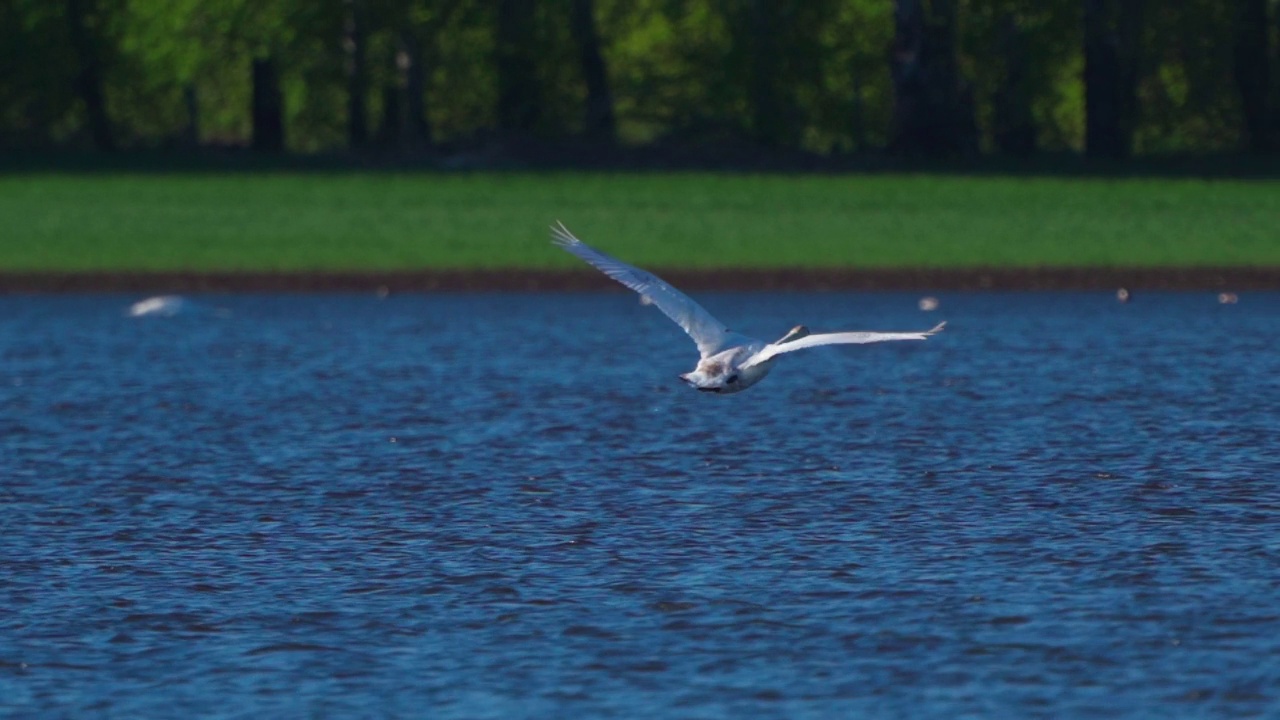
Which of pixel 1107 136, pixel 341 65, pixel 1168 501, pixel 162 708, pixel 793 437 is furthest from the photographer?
pixel 341 65

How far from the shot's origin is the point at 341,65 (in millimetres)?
48375

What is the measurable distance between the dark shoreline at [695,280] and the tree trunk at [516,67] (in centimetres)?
1491

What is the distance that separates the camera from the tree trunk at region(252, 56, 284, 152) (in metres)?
47.9

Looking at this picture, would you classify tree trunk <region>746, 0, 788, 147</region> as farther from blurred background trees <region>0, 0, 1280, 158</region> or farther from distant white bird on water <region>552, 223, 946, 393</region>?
distant white bird on water <region>552, 223, 946, 393</region>

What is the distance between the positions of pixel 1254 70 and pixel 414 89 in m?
15.3

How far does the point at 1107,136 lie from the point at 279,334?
20.1 meters

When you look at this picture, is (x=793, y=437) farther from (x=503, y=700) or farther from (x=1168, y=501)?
(x=503, y=700)

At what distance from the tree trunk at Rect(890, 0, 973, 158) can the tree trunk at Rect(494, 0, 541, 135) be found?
852 centimetres

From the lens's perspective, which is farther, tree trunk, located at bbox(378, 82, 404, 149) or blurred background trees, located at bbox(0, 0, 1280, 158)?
tree trunk, located at bbox(378, 82, 404, 149)

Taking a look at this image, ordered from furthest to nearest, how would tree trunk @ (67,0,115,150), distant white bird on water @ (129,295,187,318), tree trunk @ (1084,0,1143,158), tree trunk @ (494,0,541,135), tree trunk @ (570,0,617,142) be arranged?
tree trunk @ (67,0,115,150), tree trunk @ (494,0,541,135), tree trunk @ (570,0,617,142), tree trunk @ (1084,0,1143,158), distant white bird on water @ (129,295,187,318)

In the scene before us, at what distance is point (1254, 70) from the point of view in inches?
1813

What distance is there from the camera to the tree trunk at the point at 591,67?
47237 millimetres

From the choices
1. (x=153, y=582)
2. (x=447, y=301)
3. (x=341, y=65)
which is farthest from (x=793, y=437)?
(x=341, y=65)

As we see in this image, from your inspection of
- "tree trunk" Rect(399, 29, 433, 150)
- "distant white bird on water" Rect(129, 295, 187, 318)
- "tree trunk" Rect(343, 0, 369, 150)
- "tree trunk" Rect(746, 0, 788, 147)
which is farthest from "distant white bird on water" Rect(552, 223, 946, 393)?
"tree trunk" Rect(746, 0, 788, 147)
